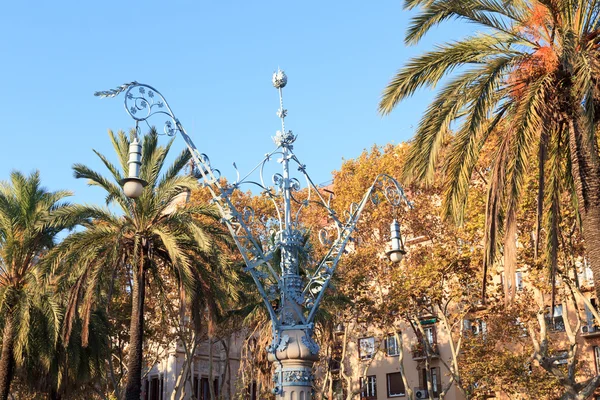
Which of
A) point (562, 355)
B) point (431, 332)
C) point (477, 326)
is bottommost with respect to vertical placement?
point (562, 355)

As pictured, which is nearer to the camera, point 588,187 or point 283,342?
point 283,342

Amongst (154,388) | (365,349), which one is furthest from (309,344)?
(154,388)

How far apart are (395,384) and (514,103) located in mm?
31609

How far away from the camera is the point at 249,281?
22.2 m

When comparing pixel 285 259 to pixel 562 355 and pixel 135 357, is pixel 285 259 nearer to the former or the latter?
pixel 135 357

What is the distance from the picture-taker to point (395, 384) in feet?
136

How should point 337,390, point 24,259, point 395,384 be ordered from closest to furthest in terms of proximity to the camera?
point 24,259
point 395,384
point 337,390

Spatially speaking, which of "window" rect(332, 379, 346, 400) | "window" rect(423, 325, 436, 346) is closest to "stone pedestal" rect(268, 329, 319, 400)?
"window" rect(423, 325, 436, 346)

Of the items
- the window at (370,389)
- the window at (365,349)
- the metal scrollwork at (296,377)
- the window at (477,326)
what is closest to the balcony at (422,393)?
the window at (370,389)

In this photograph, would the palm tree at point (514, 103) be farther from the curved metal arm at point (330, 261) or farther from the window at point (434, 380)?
the window at point (434, 380)

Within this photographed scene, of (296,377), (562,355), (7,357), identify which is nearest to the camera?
(296,377)

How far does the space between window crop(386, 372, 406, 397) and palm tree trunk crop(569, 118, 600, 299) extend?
31364 millimetres

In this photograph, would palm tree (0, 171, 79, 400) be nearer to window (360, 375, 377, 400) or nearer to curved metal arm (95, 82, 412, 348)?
curved metal arm (95, 82, 412, 348)

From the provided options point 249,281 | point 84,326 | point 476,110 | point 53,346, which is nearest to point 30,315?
point 53,346
